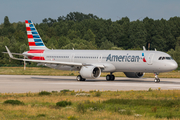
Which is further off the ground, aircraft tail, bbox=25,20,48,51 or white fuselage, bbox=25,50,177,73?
aircraft tail, bbox=25,20,48,51

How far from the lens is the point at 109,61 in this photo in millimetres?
41969

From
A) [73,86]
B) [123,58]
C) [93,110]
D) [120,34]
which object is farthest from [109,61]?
[120,34]

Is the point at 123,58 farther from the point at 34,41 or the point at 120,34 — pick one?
the point at 120,34

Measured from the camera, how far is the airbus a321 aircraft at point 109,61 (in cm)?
3878

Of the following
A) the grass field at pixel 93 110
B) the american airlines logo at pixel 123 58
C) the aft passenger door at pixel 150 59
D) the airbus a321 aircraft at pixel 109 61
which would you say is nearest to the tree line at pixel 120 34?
the airbus a321 aircraft at pixel 109 61

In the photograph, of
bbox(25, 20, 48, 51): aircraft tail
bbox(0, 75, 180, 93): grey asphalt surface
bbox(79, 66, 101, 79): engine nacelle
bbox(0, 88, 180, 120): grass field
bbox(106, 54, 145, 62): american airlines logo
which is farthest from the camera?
bbox(25, 20, 48, 51): aircraft tail

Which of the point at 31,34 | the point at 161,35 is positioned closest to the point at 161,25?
the point at 161,35

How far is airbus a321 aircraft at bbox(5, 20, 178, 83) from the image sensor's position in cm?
3878

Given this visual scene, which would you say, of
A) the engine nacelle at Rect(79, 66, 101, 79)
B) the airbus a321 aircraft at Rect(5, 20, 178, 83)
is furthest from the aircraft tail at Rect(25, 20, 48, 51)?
the engine nacelle at Rect(79, 66, 101, 79)

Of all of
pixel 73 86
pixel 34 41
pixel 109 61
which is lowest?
pixel 73 86

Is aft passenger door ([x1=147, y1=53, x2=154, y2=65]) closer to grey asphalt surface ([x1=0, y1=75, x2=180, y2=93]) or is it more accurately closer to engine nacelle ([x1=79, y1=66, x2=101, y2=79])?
grey asphalt surface ([x1=0, y1=75, x2=180, y2=93])

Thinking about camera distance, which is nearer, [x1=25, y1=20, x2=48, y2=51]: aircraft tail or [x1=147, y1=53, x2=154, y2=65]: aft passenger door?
[x1=147, y1=53, x2=154, y2=65]: aft passenger door

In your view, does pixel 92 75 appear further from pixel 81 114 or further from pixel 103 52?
pixel 81 114

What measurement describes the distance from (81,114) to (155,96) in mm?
8937
